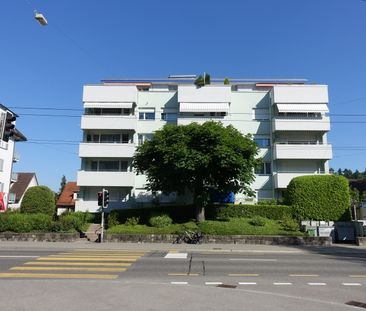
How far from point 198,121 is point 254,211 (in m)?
11.6

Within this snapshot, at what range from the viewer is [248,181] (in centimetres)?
3120

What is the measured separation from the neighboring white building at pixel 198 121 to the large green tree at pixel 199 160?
8007 mm

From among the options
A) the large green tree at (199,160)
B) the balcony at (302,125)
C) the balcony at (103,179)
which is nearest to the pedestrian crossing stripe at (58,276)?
the large green tree at (199,160)

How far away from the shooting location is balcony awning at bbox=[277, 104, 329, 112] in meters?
41.0

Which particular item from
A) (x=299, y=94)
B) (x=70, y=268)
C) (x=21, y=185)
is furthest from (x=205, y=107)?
(x=21, y=185)

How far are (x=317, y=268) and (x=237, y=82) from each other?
126 ft

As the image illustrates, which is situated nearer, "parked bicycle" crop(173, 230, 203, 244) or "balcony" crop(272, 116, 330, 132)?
"parked bicycle" crop(173, 230, 203, 244)

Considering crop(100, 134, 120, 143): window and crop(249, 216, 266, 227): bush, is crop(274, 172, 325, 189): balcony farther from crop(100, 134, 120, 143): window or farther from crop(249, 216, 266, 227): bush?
crop(100, 134, 120, 143): window

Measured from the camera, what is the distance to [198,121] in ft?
137

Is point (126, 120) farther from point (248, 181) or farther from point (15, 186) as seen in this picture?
point (15, 186)

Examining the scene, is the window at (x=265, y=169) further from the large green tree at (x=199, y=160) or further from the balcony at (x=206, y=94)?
the large green tree at (x=199, y=160)

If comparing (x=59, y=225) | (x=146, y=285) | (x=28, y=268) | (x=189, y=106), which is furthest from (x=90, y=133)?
(x=146, y=285)

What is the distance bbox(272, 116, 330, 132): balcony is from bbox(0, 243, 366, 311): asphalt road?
2441 centimetres

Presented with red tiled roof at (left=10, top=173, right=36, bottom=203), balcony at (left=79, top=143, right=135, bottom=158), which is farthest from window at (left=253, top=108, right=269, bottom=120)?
red tiled roof at (left=10, top=173, right=36, bottom=203)
